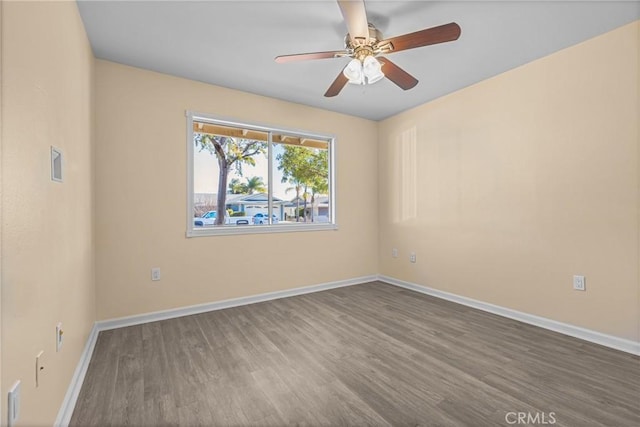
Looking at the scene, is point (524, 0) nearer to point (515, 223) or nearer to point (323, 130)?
point (515, 223)

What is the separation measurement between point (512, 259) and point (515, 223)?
1.21ft

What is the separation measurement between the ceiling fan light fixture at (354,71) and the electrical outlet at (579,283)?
98.2 inches

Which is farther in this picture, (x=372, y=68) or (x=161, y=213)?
(x=161, y=213)

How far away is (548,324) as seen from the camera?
2689 millimetres

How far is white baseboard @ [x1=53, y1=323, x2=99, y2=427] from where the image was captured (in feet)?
4.88

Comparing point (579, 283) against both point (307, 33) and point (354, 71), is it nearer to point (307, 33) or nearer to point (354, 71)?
point (354, 71)

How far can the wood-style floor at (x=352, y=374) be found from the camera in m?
1.59

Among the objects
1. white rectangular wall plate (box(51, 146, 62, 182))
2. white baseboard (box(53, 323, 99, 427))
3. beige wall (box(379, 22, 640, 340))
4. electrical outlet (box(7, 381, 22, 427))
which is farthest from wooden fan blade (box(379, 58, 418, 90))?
white baseboard (box(53, 323, 99, 427))

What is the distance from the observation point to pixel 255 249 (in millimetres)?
3549

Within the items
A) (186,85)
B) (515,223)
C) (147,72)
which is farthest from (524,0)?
(147,72)

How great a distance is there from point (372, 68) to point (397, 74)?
1.01ft

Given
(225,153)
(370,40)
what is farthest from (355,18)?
(225,153)

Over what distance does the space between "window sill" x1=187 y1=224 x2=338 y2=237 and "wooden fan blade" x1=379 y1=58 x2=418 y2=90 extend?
7.08ft

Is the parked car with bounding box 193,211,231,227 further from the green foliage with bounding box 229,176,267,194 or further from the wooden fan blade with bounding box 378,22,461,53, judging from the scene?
the wooden fan blade with bounding box 378,22,461,53
